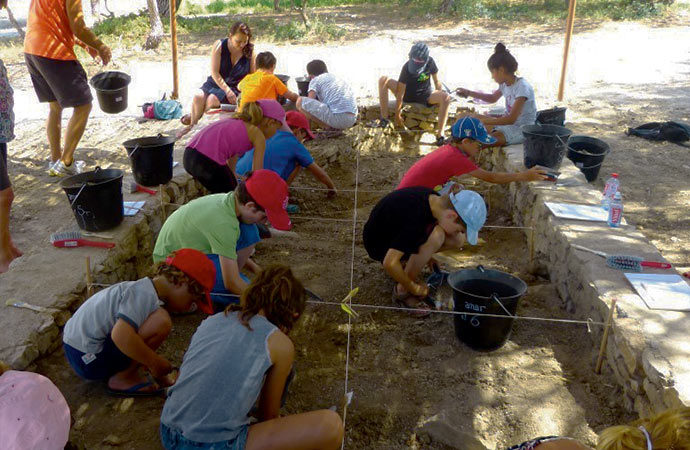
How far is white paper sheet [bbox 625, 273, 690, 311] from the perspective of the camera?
3.38 m

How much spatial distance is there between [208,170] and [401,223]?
74.8 inches

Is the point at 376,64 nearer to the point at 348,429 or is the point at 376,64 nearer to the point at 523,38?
the point at 523,38

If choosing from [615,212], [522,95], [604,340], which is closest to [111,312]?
[604,340]

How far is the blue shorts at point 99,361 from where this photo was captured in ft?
9.30

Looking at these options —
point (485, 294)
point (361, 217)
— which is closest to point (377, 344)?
point (485, 294)

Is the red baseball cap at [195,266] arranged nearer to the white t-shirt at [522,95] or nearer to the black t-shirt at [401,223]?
the black t-shirt at [401,223]

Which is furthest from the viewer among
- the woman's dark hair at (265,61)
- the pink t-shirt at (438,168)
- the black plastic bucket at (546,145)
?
the woman's dark hair at (265,61)

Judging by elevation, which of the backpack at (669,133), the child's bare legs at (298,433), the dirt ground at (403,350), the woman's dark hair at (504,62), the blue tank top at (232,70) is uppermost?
the woman's dark hair at (504,62)

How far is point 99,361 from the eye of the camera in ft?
9.43

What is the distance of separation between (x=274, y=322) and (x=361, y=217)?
351cm


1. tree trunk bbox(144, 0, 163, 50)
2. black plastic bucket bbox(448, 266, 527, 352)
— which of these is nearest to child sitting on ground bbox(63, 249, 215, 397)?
black plastic bucket bbox(448, 266, 527, 352)

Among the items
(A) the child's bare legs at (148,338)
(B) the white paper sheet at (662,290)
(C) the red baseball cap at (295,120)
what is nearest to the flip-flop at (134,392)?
(A) the child's bare legs at (148,338)

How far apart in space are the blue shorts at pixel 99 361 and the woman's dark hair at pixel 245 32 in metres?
5.23

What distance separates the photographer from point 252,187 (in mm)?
3262
